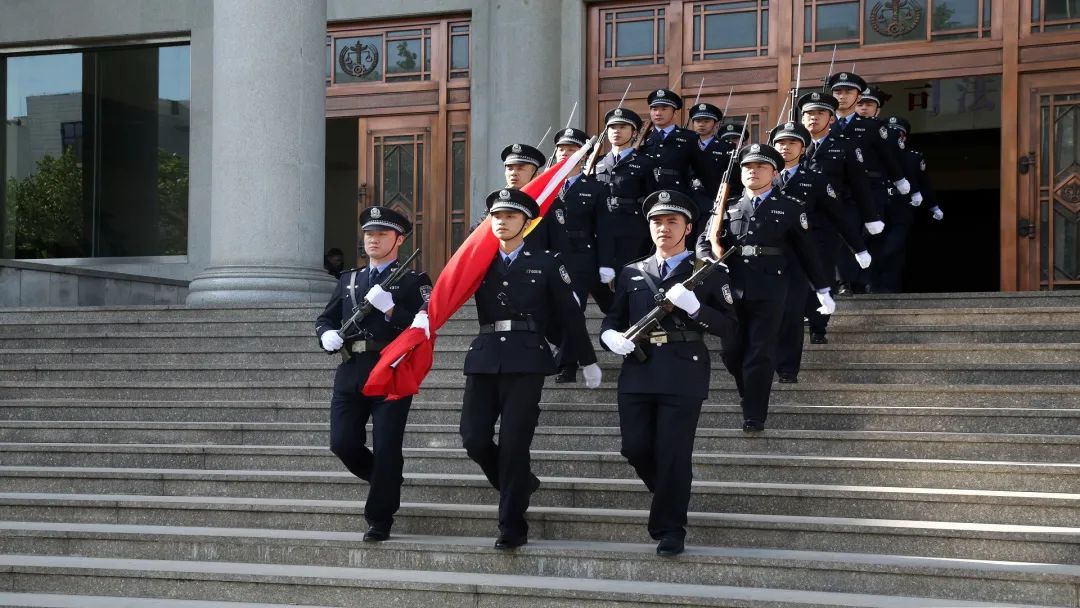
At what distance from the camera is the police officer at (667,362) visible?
285 inches

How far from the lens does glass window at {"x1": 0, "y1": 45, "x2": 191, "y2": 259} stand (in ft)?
61.7

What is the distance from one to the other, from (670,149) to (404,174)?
6.68 meters

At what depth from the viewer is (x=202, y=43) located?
18.3 metres

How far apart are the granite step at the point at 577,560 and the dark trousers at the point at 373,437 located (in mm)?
230

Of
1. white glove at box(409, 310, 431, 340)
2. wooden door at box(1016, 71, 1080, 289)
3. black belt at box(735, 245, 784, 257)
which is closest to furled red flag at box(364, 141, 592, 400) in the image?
white glove at box(409, 310, 431, 340)

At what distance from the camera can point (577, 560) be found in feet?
23.9

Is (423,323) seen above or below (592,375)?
above

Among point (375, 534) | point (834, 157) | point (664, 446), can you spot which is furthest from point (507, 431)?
point (834, 157)

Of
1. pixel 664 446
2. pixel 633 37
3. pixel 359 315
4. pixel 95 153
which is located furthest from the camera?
pixel 95 153

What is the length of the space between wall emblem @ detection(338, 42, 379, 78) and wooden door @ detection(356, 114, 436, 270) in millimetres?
617

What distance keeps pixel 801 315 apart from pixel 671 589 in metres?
3.00

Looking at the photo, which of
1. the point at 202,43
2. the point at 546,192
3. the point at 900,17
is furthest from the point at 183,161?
the point at 546,192

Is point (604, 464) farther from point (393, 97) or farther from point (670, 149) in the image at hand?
point (393, 97)

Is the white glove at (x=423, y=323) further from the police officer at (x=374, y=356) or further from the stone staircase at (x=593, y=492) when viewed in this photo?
the stone staircase at (x=593, y=492)
